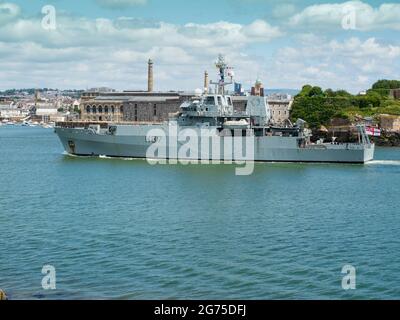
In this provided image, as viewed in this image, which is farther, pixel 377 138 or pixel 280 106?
pixel 280 106

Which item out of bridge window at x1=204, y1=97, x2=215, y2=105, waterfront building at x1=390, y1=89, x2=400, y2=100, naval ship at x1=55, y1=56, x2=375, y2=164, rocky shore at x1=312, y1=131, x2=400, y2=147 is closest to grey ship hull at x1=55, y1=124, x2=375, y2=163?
naval ship at x1=55, y1=56, x2=375, y2=164

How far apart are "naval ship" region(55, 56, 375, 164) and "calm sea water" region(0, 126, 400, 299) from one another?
7.46 meters

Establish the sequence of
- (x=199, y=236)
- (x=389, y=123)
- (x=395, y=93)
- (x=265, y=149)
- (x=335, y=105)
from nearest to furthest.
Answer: (x=199, y=236)
(x=265, y=149)
(x=389, y=123)
(x=335, y=105)
(x=395, y=93)

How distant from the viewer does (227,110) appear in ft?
135

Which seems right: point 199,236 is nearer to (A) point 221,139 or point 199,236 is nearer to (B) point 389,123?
(A) point 221,139

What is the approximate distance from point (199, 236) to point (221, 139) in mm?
22386

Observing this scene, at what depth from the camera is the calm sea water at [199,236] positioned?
42.0ft

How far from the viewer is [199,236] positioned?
56.8 feet

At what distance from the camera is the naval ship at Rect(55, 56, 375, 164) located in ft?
128

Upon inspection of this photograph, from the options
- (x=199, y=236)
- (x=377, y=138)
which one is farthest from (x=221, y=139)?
(x=377, y=138)

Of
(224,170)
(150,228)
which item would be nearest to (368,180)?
(224,170)

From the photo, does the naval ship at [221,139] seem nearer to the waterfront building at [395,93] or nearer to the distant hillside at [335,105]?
the distant hillside at [335,105]

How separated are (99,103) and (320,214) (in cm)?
7975
